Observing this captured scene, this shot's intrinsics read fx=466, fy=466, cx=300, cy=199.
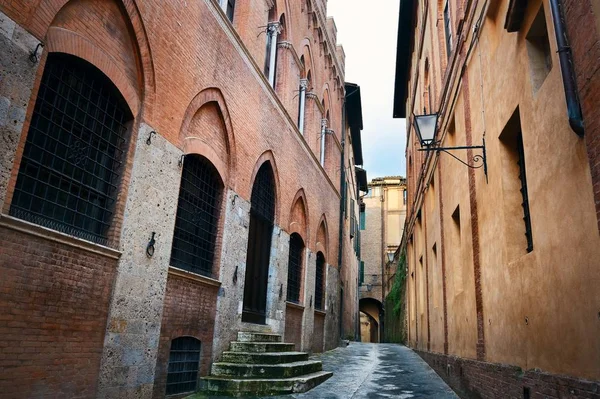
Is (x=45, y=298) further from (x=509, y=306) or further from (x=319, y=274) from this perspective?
(x=319, y=274)

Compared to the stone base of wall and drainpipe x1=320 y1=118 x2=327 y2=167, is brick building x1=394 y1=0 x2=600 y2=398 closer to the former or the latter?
the stone base of wall

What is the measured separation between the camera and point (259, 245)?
10617 mm

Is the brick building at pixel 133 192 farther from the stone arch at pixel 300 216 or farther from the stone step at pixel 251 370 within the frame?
the stone arch at pixel 300 216

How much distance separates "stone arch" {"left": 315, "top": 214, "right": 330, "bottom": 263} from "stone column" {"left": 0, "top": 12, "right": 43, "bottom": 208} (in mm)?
12026

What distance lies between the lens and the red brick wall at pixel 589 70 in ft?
10.1

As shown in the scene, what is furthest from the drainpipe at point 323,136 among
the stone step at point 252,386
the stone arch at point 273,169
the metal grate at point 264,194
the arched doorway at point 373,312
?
the arched doorway at point 373,312

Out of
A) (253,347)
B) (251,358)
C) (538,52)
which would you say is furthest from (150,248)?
(538,52)

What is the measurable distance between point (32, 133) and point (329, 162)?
14013 mm

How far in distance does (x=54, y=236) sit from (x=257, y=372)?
4237 mm

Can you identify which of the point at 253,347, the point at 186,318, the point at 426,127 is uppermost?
the point at 426,127

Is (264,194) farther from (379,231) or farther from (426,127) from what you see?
(379,231)

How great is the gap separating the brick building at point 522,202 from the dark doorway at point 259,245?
4.02m

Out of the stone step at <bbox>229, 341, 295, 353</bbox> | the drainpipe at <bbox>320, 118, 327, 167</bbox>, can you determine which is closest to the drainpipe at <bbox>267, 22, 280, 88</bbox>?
the drainpipe at <bbox>320, 118, 327, 167</bbox>

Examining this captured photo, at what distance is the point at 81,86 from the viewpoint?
5.54 metres
